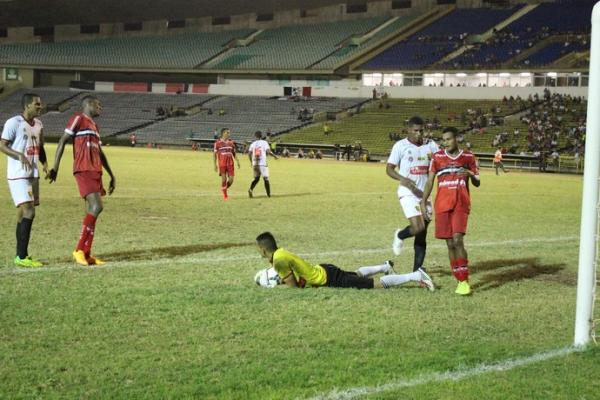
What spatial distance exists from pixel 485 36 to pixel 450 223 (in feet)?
201

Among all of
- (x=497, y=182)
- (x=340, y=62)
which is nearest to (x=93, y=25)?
(x=340, y=62)

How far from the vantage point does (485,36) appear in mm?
67688

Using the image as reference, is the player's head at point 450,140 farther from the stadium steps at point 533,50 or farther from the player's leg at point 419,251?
the stadium steps at point 533,50

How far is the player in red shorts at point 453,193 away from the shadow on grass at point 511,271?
71cm

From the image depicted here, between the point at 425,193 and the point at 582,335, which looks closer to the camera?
the point at 582,335

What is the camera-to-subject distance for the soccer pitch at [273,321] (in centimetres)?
570

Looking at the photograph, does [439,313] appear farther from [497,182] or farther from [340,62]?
[340,62]

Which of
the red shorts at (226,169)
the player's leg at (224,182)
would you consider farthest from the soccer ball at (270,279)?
the red shorts at (226,169)

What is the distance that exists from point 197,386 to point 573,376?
263 cm

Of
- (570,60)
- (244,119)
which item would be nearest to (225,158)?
(570,60)

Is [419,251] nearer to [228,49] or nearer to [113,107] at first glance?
[113,107]

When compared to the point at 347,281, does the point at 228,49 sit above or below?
above

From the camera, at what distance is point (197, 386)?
557 centimetres

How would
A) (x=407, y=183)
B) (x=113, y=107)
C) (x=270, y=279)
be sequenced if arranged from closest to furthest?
(x=270, y=279) < (x=407, y=183) < (x=113, y=107)
